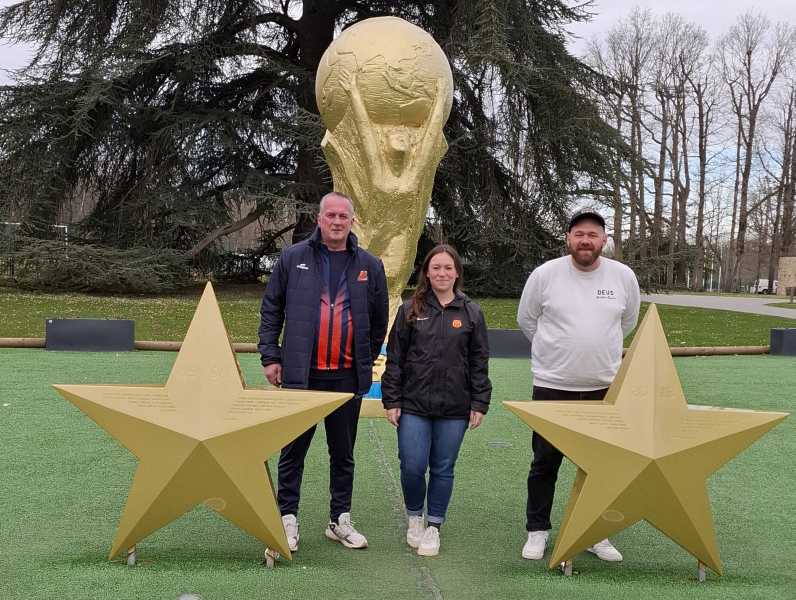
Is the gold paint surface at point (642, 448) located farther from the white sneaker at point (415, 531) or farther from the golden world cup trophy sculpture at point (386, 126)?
Result: the golden world cup trophy sculpture at point (386, 126)

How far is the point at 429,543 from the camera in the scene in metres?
3.30

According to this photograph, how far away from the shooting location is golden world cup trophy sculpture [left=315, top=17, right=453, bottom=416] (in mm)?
6051

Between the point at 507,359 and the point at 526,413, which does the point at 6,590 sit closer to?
the point at 526,413

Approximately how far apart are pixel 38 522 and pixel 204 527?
2.73ft

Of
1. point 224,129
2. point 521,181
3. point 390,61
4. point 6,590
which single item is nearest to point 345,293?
point 6,590

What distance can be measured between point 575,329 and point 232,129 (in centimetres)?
1381

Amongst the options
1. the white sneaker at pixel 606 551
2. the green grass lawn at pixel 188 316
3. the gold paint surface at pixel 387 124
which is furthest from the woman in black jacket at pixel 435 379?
the green grass lawn at pixel 188 316

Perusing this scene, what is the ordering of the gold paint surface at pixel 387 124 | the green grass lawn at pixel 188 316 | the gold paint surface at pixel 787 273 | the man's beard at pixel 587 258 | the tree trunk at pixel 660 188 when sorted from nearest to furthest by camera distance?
the man's beard at pixel 587 258 < the gold paint surface at pixel 387 124 < the green grass lawn at pixel 188 316 < the gold paint surface at pixel 787 273 < the tree trunk at pixel 660 188

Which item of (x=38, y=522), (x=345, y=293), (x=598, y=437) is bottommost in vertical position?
(x=38, y=522)

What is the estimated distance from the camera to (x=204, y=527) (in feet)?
11.8

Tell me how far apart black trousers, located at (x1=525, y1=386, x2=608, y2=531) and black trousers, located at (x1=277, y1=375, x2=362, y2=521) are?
0.89m

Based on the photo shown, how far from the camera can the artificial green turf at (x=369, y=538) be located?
2.91m

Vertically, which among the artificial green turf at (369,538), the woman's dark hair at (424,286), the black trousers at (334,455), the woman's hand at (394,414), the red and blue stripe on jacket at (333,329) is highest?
the woman's dark hair at (424,286)

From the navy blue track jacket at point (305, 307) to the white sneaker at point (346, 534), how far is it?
0.64 m
